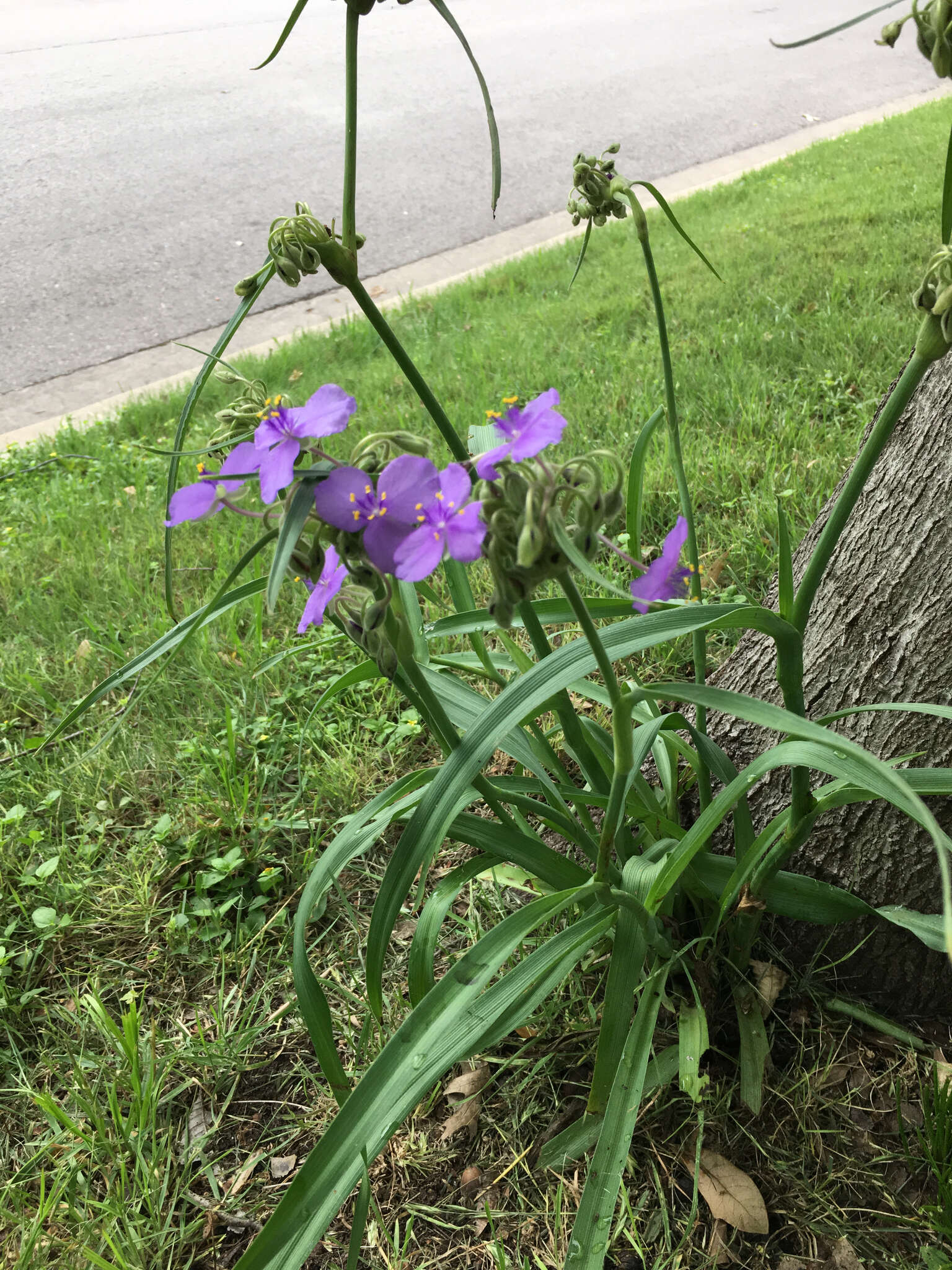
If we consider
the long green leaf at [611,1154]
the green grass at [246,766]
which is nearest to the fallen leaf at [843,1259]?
the green grass at [246,766]

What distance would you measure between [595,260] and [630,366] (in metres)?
1.30

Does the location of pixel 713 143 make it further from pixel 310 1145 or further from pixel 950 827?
pixel 310 1145

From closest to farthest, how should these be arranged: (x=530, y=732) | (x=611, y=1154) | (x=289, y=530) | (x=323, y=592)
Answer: (x=289, y=530) → (x=323, y=592) → (x=611, y=1154) → (x=530, y=732)

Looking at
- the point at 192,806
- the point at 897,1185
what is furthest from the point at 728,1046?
the point at 192,806

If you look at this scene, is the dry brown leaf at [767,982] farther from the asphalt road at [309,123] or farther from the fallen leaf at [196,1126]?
the asphalt road at [309,123]

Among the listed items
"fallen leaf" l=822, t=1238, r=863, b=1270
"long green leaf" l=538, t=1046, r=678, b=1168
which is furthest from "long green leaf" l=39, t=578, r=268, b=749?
"fallen leaf" l=822, t=1238, r=863, b=1270

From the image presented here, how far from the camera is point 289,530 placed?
573mm

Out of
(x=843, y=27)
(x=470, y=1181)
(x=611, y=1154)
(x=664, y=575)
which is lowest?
(x=470, y=1181)

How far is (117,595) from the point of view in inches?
88.3

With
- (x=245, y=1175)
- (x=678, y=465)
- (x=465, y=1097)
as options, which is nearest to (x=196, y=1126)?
(x=245, y=1175)

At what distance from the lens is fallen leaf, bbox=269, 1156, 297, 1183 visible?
1.17m

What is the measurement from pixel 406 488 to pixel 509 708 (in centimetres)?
33

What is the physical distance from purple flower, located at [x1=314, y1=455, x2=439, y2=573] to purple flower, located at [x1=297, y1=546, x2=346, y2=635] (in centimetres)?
7

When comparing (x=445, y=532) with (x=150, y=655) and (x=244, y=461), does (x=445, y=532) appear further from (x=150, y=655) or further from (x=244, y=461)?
(x=150, y=655)
